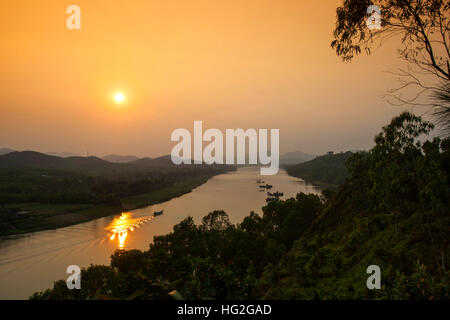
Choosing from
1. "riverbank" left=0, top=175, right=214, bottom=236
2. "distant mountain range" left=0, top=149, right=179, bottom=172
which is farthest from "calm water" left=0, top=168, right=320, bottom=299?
"distant mountain range" left=0, top=149, right=179, bottom=172

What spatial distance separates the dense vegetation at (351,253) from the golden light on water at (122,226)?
11321 mm

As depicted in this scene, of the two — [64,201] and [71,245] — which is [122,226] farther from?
[64,201]

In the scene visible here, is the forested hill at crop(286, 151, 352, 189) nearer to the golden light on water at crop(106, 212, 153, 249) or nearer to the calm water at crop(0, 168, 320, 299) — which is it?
the calm water at crop(0, 168, 320, 299)

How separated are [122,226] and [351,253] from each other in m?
25.0

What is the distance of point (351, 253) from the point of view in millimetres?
9273

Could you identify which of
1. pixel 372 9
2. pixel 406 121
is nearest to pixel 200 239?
pixel 406 121

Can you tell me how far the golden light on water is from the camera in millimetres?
24469

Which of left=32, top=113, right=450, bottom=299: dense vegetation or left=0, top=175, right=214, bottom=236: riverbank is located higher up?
left=32, top=113, right=450, bottom=299: dense vegetation

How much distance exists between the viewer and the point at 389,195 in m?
7.12

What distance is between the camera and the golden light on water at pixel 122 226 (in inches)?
963

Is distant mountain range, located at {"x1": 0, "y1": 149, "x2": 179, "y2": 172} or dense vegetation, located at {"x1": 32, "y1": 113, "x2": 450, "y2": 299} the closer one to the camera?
dense vegetation, located at {"x1": 32, "y1": 113, "x2": 450, "y2": 299}

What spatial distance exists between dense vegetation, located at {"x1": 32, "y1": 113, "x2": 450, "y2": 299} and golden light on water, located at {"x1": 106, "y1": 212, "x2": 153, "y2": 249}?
1132cm
